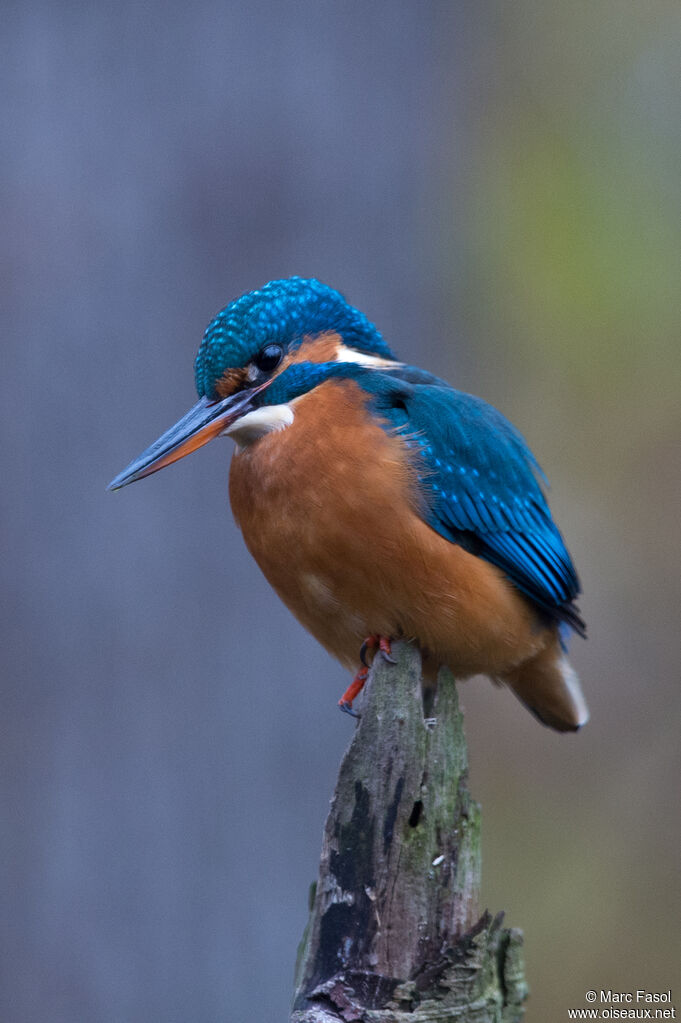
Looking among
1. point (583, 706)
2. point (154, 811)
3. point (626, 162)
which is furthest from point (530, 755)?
point (626, 162)

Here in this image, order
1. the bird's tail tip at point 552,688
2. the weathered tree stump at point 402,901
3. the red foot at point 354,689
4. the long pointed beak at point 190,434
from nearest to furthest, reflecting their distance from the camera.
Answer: the weathered tree stump at point 402,901 < the long pointed beak at point 190,434 < the red foot at point 354,689 < the bird's tail tip at point 552,688

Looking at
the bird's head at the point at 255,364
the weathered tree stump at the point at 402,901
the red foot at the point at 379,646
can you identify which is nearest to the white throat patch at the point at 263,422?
the bird's head at the point at 255,364

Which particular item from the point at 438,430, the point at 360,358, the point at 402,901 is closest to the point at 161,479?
the point at 360,358

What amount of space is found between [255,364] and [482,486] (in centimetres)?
73

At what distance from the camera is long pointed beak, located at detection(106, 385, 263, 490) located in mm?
2807

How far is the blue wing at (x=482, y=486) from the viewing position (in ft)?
10.2

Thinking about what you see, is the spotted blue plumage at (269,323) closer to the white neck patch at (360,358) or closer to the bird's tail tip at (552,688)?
the white neck patch at (360,358)

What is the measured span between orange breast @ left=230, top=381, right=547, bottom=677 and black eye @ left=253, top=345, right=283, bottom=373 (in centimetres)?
12

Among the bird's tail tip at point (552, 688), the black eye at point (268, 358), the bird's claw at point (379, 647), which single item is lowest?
the bird's tail tip at point (552, 688)

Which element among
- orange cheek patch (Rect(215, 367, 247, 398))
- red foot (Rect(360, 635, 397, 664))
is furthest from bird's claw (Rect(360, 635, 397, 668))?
orange cheek patch (Rect(215, 367, 247, 398))

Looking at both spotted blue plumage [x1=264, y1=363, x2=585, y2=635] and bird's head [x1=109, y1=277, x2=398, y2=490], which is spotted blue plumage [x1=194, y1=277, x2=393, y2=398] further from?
spotted blue plumage [x1=264, y1=363, x2=585, y2=635]

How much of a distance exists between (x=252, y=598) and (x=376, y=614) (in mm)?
989

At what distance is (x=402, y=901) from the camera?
2283 millimetres

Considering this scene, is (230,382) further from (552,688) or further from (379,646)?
(552,688)
